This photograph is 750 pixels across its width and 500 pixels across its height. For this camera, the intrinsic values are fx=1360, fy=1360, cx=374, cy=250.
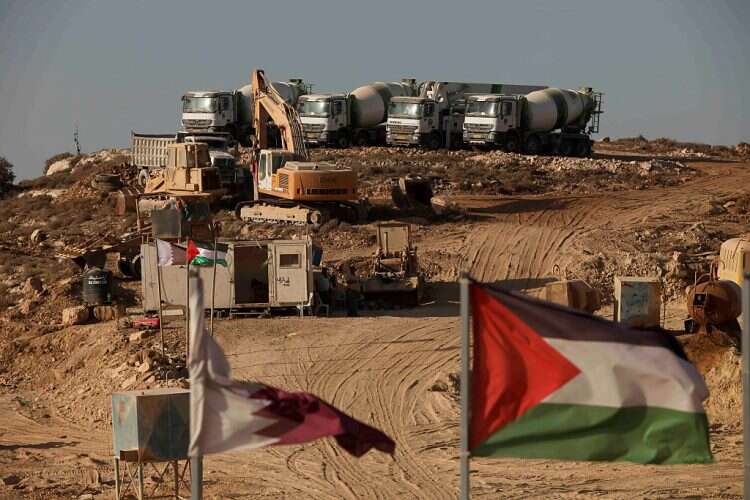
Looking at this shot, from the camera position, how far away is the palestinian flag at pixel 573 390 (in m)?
9.60

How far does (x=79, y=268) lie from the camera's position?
33.3 metres

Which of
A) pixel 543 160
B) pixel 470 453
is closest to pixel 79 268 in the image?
pixel 543 160

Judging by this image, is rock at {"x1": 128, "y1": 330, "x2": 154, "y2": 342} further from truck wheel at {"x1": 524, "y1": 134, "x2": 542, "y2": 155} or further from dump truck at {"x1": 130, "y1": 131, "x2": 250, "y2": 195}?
truck wheel at {"x1": 524, "y1": 134, "x2": 542, "y2": 155}

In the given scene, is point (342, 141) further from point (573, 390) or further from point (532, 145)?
point (573, 390)

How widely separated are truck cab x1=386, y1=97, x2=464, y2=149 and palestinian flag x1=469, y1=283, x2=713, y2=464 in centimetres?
4547

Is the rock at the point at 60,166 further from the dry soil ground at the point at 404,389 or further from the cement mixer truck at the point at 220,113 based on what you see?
the dry soil ground at the point at 404,389

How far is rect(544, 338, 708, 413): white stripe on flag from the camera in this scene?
9.59 meters

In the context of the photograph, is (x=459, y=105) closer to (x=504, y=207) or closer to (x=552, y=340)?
(x=504, y=207)

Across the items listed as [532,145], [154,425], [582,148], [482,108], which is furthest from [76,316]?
[582,148]

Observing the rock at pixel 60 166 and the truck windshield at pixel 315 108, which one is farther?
the rock at pixel 60 166

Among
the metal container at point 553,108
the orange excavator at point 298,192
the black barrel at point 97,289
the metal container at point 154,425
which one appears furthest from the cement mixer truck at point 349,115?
the metal container at point 154,425

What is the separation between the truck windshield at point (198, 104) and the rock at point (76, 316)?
27180 millimetres

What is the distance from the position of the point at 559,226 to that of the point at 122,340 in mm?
14163

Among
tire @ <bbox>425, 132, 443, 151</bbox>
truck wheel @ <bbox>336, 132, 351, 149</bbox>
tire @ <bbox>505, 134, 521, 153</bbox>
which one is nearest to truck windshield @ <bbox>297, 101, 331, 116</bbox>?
truck wheel @ <bbox>336, 132, 351, 149</bbox>
